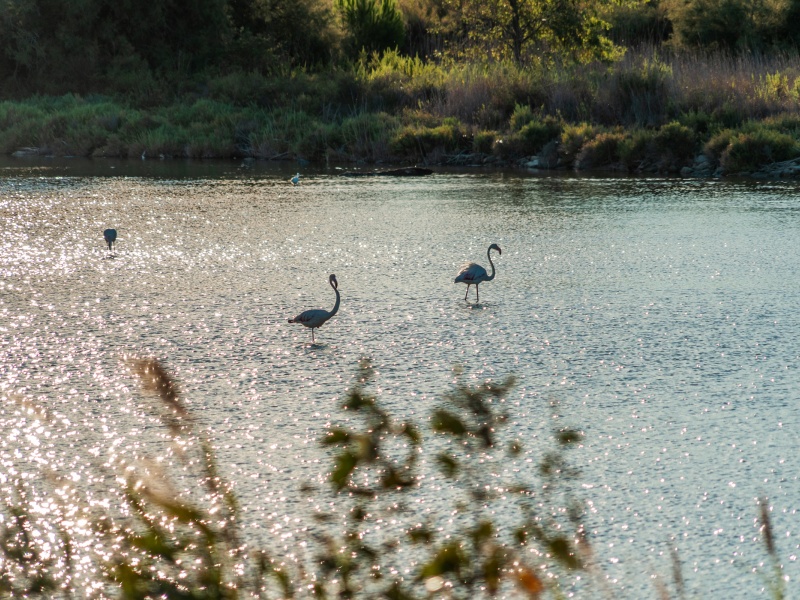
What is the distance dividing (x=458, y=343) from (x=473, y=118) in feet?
66.7

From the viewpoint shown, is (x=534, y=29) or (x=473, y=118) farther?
(x=534, y=29)

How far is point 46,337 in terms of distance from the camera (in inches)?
307

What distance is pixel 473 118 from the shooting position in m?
27.3

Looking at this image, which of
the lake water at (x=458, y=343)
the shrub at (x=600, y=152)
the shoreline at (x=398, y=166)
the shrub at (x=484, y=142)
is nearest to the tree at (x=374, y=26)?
the shoreline at (x=398, y=166)

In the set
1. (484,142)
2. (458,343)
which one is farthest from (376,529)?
(484,142)

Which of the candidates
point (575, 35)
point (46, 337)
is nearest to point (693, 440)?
point (46, 337)

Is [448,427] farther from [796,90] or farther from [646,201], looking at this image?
[796,90]

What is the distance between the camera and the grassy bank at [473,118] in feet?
75.5

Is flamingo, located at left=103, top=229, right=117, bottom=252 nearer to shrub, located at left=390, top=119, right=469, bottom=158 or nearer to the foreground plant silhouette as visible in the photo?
the foreground plant silhouette

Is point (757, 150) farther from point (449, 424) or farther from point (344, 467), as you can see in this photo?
point (344, 467)

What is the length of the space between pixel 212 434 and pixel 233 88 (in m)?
29.8

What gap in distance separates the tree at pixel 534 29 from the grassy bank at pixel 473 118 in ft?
7.05

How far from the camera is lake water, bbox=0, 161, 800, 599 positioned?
4.80 meters

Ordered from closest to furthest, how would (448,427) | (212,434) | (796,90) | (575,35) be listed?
(448,427) → (212,434) → (796,90) → (575,35)
